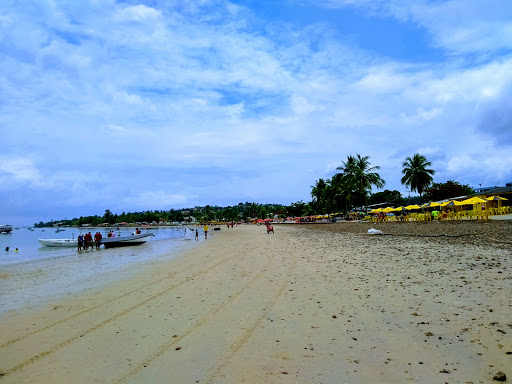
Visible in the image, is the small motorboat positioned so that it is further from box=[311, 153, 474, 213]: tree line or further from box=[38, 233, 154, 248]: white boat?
box=[311, 153, 474, 213]: tree line

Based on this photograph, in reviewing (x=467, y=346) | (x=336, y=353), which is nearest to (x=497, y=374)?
(x=467, y=346)

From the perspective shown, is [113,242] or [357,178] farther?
[357,178]

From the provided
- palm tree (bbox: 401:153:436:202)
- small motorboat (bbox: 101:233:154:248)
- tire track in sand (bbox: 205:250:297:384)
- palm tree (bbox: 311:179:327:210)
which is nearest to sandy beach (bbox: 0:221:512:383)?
tire track in sand (bbox: 205:250:297:384)

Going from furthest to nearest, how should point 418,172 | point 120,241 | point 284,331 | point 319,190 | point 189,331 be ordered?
point 319,190 → point 418,172 → point 120,241 → point 189,331 → point 284,331

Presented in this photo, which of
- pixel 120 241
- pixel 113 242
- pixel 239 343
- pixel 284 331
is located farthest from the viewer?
pixel 120 241

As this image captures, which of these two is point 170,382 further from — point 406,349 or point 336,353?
point 406,349

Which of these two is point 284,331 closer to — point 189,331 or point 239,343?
point 239,343

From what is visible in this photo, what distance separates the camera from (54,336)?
5.79 metres

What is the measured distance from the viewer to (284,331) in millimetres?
5242

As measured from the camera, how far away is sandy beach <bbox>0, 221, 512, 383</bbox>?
3.92 meters

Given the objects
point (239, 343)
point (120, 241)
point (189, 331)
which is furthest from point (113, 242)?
point (239, 343)

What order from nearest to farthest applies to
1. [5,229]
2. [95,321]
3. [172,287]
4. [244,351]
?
[244,351], [95,321], [172,287], [5,229]

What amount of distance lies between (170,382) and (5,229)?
573 feet

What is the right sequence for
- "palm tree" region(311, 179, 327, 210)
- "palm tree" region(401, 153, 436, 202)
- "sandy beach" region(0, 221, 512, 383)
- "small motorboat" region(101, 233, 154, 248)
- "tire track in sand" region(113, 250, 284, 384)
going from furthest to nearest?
"palm tree" region(311, 179, 327, 210) < "palm tree" region(401, 153, 436, 202) < "small motorboat" region(101, 233, 154, 248) < "tire track in sand" region(113, 250, 284, 384) < "sandy beach" region(0, 221, 512, 383)
